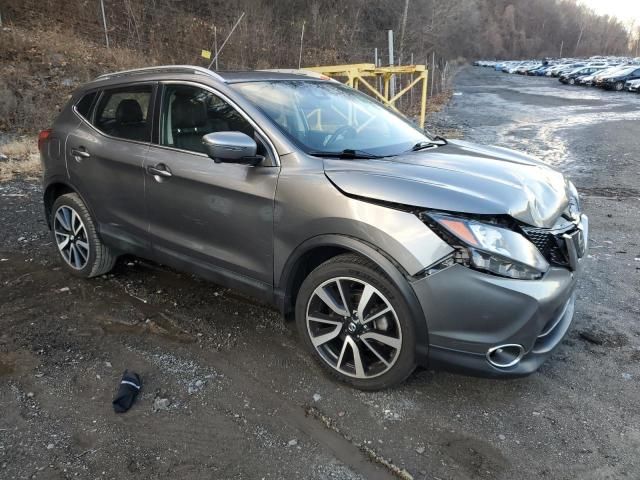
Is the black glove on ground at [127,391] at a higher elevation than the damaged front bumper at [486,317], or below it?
below

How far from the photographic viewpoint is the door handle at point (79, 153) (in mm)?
3965

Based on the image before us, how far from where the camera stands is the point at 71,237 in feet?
14.1

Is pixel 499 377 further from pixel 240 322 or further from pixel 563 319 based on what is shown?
pixel 240 322

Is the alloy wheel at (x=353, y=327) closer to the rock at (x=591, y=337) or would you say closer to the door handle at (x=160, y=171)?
the door handle at (x=160, y=171)

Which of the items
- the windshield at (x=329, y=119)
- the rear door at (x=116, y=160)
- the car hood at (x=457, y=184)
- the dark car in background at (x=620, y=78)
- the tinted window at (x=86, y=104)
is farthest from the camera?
the dark car in background at (x=620, y=78)

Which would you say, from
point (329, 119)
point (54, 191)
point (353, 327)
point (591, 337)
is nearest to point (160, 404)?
point (353, 327)

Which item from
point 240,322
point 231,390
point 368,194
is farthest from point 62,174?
point 368,194

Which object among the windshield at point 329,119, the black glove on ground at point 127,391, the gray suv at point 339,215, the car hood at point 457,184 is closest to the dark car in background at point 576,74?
the windshield at point 329,119

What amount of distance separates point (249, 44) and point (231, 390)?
1869 cm

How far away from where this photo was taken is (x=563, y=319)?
2.90m

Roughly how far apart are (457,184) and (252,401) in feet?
5.32

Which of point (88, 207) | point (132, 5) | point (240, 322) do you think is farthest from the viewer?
point (132, 5)

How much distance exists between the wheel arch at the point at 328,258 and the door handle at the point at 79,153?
2072 millimetres

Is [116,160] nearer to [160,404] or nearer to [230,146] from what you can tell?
[230,146]
